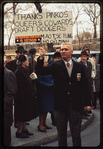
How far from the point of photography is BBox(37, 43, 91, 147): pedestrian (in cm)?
386

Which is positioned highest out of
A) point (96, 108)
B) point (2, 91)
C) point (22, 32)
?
point (22, 32)

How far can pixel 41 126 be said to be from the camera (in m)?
5.77

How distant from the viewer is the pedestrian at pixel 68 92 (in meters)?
3.86

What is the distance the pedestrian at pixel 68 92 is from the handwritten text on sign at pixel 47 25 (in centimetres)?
277

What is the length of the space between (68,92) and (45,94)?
2.07 metres

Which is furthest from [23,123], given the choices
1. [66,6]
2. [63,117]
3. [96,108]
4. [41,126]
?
[66,6]

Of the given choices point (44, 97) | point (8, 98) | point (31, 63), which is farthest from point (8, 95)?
point (31, 63)

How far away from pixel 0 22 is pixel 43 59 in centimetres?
163

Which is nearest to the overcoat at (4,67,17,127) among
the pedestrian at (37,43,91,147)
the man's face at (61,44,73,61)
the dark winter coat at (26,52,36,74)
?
the pedestrian at (37,43,91,147)

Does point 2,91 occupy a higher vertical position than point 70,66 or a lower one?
lower

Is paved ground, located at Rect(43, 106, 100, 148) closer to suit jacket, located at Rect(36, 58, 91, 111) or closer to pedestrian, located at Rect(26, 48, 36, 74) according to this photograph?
suit jacket, located at Rect(36, 58, 91, 111)

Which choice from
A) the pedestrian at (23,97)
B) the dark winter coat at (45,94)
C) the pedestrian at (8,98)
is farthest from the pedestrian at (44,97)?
the pedestrian at (8,98)

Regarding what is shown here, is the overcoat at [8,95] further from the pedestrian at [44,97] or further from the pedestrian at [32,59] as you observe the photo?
the pedestrian at [32,59]

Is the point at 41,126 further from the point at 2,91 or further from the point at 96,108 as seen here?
the point at 96,108
